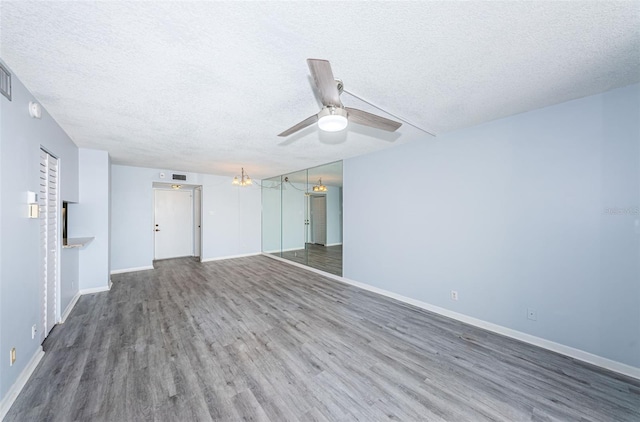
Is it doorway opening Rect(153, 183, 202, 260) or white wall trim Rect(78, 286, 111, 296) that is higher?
doorway opening Rect(153, 183, 202, 260)

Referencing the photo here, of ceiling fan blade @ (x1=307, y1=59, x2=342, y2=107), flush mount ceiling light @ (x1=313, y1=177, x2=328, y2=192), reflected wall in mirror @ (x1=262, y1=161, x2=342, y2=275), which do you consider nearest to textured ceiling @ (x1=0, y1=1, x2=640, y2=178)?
ceiling fan blade @ (x1=307, y1=59, x2=342, y2=107)

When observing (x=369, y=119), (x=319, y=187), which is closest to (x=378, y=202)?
(x=369, y=119)

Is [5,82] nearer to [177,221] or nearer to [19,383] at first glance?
[19,383]

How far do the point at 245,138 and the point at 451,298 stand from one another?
373 centimetres

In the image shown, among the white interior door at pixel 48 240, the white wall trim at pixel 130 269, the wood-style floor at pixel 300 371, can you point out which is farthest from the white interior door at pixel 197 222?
the white interior door at pixel 48 240

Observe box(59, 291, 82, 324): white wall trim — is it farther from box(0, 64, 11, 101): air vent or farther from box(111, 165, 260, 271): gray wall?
box(0, 64, 11, 101): air vent

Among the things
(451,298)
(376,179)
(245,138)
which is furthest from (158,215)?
(451,298)

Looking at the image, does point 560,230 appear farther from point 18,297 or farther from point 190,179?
point 190,179

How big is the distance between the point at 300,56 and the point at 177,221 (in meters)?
7.08

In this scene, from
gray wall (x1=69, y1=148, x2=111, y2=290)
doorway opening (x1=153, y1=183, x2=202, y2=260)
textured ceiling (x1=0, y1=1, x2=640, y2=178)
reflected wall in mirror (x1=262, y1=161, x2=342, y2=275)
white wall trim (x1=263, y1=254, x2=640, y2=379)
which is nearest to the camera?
textured ceiling (x1=0, y1=1, x2=640, y2=178)

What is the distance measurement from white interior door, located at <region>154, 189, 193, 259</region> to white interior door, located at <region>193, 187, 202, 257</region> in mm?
97

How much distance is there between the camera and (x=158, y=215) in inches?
271

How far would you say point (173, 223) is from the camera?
7.14 meters

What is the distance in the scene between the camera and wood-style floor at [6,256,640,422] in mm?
1757
